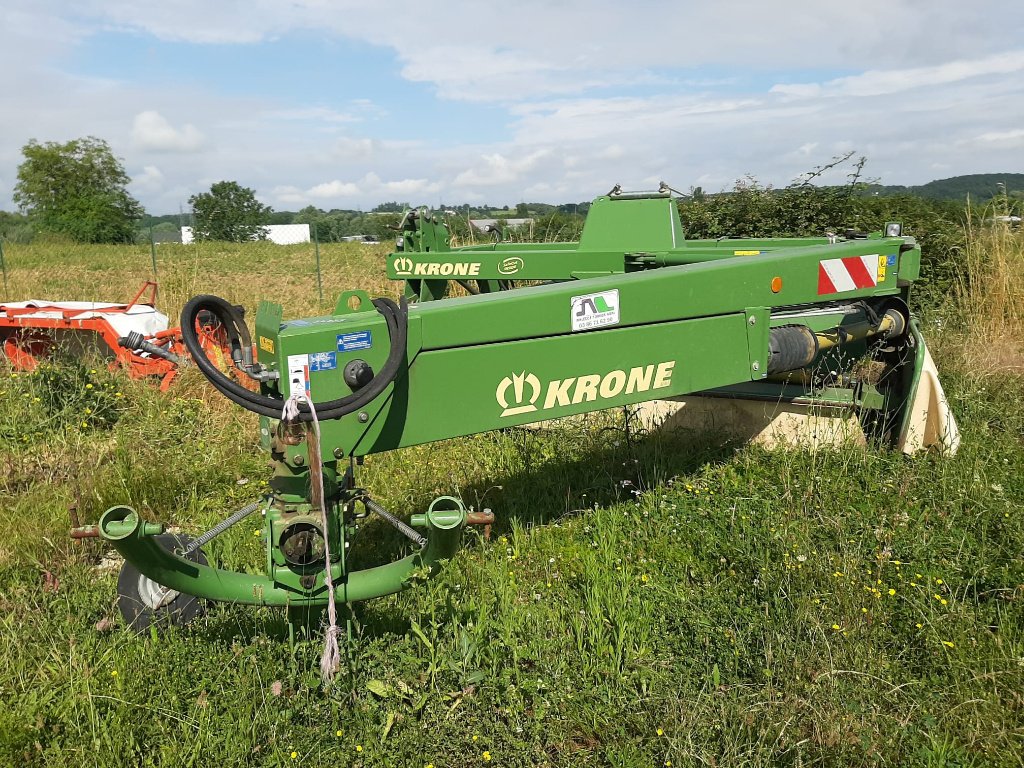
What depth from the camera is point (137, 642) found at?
8.65 ft

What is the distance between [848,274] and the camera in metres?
3.53

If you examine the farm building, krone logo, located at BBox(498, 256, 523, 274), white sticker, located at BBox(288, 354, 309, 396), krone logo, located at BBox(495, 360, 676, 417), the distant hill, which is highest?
the farm building

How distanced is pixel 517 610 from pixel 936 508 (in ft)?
7.10

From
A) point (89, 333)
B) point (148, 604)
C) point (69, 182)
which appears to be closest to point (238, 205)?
point (69, 182)

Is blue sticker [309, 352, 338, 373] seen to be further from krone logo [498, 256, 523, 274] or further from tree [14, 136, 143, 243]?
tree [14, 136, 143, 243]

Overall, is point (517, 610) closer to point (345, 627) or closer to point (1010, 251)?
point (345, 627)

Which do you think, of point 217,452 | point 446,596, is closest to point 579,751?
point 446,596

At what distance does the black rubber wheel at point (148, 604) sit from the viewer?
9.07ft

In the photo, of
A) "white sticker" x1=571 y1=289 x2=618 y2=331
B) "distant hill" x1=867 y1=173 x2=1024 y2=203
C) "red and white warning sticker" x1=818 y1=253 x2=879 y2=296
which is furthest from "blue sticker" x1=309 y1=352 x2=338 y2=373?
"distant hill" x1=867 y1=173 x2=1024 y2=203

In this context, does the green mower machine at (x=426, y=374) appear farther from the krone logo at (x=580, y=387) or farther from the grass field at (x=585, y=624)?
the grass field at (x=585, y=624)

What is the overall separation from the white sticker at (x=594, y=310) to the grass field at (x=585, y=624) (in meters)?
1.08

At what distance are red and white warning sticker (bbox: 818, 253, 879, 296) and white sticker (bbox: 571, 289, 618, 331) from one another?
1251 mm

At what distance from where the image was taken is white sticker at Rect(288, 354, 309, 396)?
2.19m

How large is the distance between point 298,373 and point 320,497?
1.21ft
